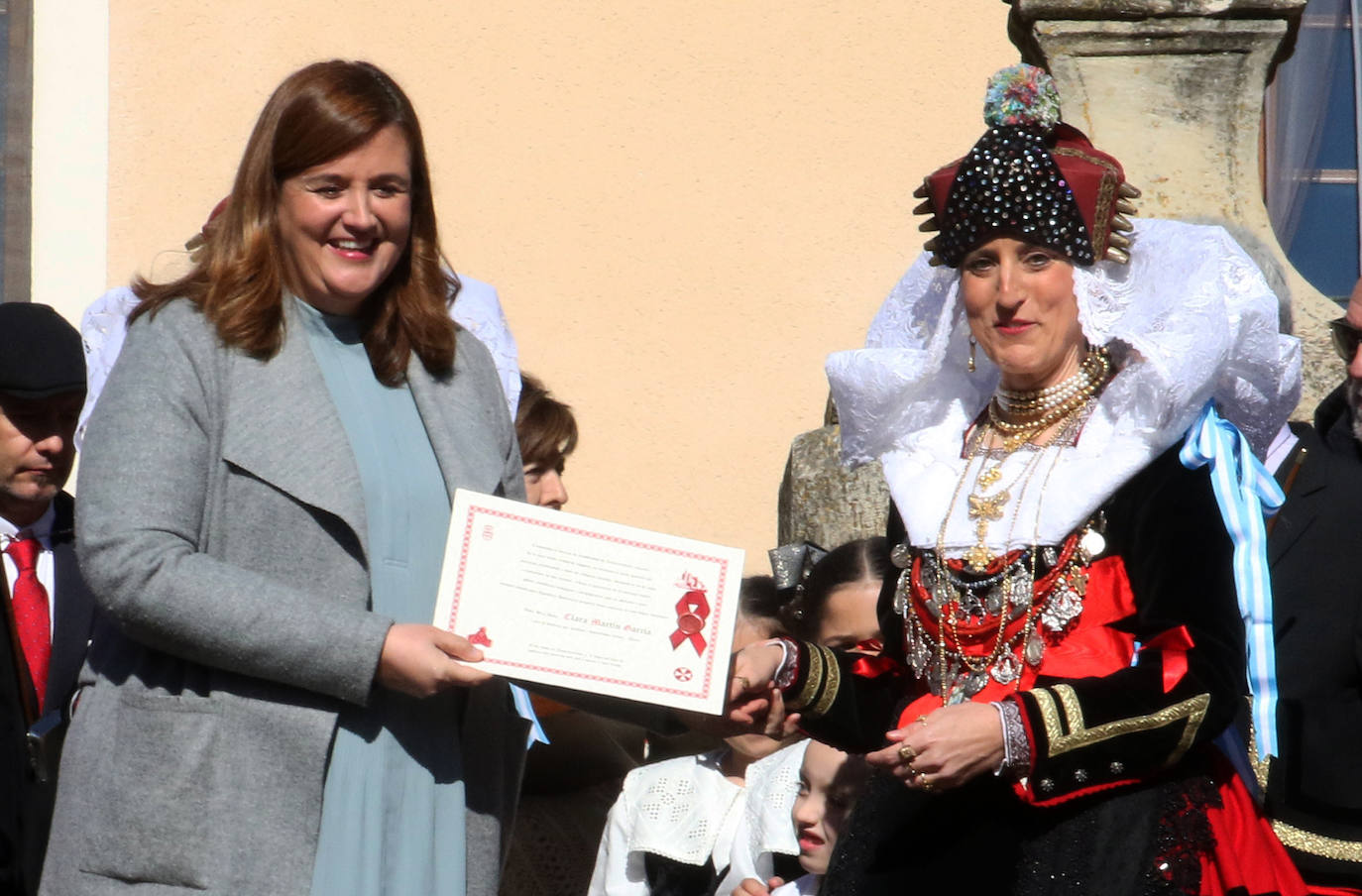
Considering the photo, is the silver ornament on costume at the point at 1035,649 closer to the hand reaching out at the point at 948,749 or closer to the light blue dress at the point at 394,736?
the hand reaching out at the point at 948,749

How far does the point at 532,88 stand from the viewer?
704 cm

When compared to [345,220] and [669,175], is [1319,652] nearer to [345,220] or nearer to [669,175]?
[345,220]

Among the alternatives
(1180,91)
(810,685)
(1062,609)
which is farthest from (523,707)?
(1180,91)

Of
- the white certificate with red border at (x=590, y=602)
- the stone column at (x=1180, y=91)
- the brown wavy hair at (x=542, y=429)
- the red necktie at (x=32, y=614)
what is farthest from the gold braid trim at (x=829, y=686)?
the stone column at (x=1180, y=91)

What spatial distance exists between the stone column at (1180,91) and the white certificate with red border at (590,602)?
7.04ft

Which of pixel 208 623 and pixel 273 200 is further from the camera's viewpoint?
pixel 273 200

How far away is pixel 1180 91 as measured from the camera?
4789mm

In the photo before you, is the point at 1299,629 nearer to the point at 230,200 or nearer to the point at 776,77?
the point at 230,200

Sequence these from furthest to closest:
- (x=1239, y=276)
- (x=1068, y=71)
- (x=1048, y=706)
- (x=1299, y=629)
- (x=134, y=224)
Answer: (x=134, y=224) < (x=1068, y=71) < (x=1299, y=629) < (x=1239, y=276) < (x=1048, y=706)

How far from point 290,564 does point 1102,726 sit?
1187 millimetres

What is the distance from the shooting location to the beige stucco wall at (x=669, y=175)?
6973mm

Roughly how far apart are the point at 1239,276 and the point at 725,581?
0.92m

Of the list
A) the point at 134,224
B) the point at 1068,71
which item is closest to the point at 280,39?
the point at 134,224

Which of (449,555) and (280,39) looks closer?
(449,555)
